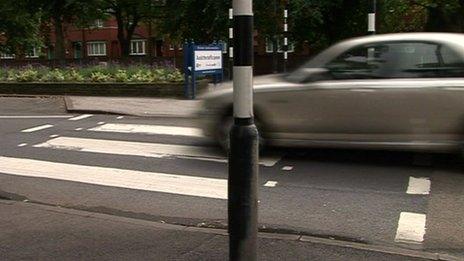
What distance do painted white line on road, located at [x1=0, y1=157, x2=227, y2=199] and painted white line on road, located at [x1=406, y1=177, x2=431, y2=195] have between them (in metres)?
2.08

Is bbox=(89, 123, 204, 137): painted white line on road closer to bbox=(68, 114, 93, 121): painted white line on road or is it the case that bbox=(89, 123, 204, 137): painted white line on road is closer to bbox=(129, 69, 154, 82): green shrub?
bbox=(68, 114, 93, 121): painted white line on road

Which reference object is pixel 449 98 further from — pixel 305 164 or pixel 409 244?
pixel 409 244

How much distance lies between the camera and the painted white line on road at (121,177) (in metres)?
7.18

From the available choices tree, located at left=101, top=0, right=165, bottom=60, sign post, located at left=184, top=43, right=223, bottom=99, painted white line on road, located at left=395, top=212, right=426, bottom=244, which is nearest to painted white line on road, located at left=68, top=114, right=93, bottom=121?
sign post, located at left=184, top=43, right=223, bottom=99

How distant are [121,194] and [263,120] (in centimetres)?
236

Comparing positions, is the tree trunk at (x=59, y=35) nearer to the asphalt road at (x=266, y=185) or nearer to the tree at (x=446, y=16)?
the tree at (x=446, y=16)

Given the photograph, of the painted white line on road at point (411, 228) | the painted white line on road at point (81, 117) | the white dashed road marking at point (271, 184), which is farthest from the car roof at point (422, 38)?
the painted white line on road at point (81, 117)

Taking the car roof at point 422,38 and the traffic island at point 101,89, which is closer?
the car roof at point 422,38

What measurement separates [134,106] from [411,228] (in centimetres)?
1076

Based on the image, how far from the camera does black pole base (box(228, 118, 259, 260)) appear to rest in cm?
389

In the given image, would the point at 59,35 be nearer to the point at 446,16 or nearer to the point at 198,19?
the point at 198,19

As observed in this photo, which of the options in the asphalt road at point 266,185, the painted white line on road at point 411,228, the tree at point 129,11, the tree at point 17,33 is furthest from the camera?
the tree at point 17,33

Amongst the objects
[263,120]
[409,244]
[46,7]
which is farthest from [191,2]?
[409,244]

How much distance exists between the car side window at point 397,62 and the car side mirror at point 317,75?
7 cm
